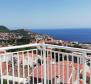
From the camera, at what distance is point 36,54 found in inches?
212

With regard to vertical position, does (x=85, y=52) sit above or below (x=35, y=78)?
above

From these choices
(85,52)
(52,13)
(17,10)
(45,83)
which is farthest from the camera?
(52,13)

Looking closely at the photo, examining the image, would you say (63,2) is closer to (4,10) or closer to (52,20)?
(52,20)

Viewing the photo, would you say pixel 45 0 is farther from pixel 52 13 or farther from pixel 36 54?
pixel 36 54

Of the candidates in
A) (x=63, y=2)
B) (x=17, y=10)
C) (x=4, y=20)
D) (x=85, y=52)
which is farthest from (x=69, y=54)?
(x=63, y=2)

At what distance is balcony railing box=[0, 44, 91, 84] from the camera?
4.59 metres

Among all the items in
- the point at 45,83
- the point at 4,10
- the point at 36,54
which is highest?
the point at 4,10

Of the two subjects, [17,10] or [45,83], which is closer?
[45,83]

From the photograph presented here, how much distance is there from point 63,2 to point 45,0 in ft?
16.0

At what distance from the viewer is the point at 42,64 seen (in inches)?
208

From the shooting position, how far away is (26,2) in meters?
44.5

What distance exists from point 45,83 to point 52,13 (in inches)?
1912

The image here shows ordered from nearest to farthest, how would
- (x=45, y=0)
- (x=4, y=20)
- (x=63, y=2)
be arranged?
1. (x=4, y=20)
2. (x=63, y=2)
3. (x=45, y=0)

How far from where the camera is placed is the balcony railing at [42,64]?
15.1ft
